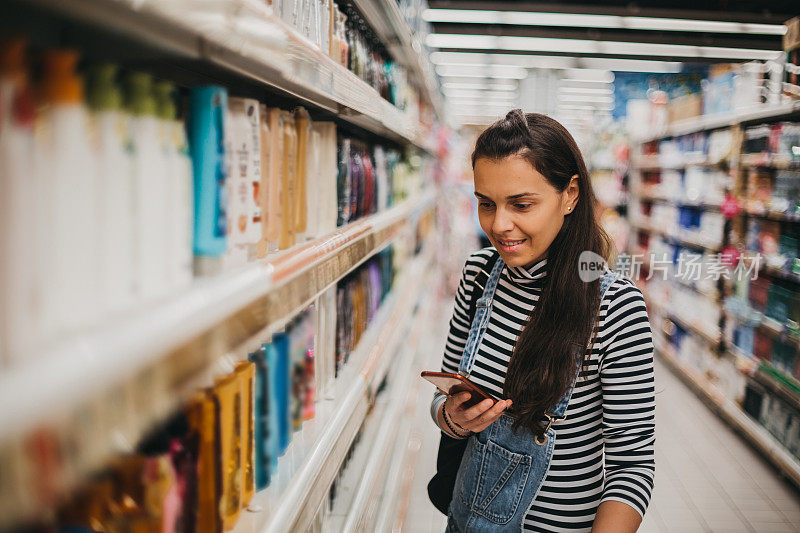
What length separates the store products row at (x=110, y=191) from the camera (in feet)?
1.63

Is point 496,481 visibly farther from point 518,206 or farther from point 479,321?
point 518,206

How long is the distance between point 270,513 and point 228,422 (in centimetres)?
22

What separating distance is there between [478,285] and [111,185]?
1.08 meters

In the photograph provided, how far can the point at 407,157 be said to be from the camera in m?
3.79

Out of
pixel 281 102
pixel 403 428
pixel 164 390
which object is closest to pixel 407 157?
pixel 403 428

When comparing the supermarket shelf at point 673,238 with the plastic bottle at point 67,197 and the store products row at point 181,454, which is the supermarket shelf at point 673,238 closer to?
the store products row at point 181,454

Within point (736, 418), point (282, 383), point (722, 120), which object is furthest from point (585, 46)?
point (282, 383)

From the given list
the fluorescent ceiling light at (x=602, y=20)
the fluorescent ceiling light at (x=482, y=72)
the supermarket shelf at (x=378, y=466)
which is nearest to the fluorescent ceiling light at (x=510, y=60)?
the fluorescent ceiling light at (x=482, y=72)

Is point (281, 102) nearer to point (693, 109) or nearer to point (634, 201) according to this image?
point (693, 109)

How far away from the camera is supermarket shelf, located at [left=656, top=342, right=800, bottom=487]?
3410mm

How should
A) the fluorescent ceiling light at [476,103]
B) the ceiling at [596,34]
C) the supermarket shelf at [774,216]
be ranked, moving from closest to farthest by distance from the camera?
the supermarket shelf at [774,216] < the ceiling at [596,34] < the fluorescent ceiling light at [476,103]

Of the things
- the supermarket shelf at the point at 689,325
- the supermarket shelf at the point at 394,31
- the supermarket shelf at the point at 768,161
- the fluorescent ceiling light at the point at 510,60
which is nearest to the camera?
the supermarket shelf at the point at 394,31

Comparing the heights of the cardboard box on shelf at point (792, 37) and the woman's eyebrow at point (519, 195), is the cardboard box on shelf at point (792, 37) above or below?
above

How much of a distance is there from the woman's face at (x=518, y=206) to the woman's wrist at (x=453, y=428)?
1.39 feet
